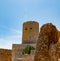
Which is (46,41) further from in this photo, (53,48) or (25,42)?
(25,42)

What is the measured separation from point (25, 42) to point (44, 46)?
20.8m

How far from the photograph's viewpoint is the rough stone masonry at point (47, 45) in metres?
7.74

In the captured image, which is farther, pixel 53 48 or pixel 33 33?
pixel 33 33

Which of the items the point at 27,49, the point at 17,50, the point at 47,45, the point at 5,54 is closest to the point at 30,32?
the point at 17,50

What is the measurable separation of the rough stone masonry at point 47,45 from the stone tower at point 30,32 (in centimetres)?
2027

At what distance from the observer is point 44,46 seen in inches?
317

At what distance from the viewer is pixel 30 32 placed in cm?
2909

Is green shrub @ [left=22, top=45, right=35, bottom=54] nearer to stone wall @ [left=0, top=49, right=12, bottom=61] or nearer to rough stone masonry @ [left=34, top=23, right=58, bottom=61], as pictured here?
stone wall @ [left=0, top=49, right=12, bottom=61]

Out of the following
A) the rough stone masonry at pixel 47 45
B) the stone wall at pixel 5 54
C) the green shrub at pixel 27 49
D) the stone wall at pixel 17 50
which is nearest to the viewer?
the rough stone masonry at pixel 47 45

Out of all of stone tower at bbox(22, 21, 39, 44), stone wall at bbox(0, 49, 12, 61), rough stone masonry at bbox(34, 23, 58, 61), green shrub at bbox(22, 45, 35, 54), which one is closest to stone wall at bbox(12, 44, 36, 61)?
green shrub at bbox(22, 45, 35, 54)

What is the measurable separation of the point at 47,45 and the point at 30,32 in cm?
2106

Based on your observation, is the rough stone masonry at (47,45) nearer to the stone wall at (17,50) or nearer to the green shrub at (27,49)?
the green shrub at (27,49)

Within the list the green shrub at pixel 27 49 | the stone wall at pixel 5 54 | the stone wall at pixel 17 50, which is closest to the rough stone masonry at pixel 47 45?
the green shrub at pixel 27 49

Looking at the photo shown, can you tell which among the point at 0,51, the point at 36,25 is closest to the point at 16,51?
the point at 0,51
